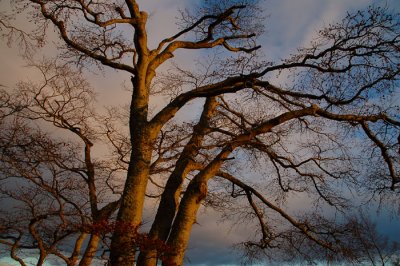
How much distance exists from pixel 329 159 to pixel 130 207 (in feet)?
17.0

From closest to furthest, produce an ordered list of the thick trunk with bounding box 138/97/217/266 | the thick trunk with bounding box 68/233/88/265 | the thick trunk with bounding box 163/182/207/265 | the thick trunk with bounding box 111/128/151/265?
the thick trunk with bounding box 111/128/151/265 < the thick trunk with bounding box 138/97/217/266 < the thick trunk with bounding box 163/182/207/265 < the thick trunk with bounding box 68/233/88/265

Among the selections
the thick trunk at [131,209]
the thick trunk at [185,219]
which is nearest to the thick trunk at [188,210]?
the thick trunk at [185,219]

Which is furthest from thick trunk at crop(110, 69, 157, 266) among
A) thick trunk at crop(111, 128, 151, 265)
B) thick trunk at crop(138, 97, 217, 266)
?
thick trunk at crop(138, 97, 217, 266)

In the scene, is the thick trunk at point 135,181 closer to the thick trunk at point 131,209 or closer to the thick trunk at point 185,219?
the thick trunk at point 131,209

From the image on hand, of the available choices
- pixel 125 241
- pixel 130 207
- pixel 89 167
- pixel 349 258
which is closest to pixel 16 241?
pixel 89 167

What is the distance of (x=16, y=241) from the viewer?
10.5 meters

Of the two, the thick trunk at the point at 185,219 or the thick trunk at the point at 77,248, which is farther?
the thick trunk at the point at 77,248

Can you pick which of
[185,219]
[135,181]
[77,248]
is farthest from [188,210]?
[77,248]

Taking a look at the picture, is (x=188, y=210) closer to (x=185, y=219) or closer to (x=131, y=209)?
(x=185, y=219)

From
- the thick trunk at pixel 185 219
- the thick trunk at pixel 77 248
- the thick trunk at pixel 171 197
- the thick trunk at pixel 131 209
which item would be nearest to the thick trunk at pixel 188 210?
the thick trunk at pixel 185 219

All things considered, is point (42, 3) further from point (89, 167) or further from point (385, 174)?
point (385, 174)

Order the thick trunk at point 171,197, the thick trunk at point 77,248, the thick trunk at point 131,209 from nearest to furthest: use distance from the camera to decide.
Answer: the thick trunk at point 131,209
the thick trunk at point 171,197
the thick trunk at point 77,248

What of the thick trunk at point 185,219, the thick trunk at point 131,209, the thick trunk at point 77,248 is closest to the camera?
the thick trunk at point 131,209

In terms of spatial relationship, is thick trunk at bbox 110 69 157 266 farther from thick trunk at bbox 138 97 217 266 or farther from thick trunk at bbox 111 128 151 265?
thick trunk at bbox 138 97 217 266
